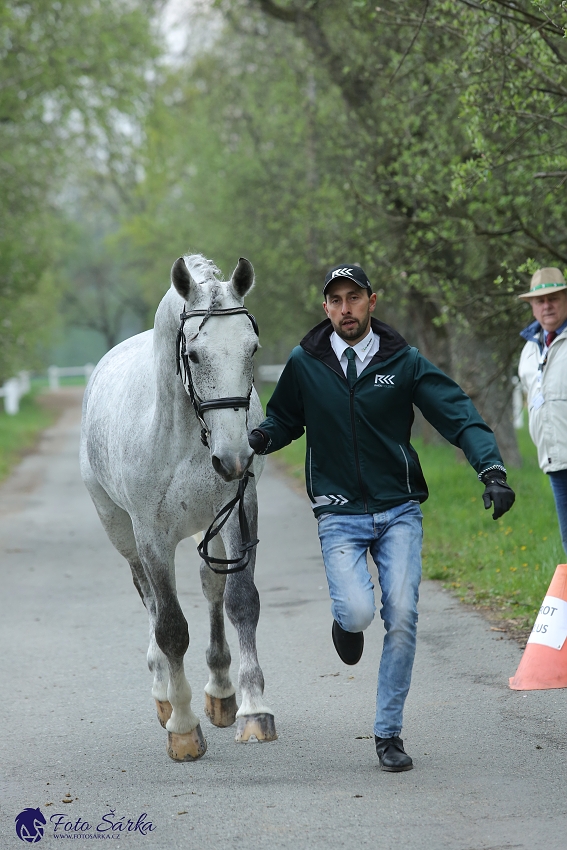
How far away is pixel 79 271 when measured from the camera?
67.4 m

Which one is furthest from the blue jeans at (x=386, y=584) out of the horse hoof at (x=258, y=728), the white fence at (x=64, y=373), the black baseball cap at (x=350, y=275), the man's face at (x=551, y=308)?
the white fence at (x=64, y=373)

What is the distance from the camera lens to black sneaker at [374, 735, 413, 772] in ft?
15.8

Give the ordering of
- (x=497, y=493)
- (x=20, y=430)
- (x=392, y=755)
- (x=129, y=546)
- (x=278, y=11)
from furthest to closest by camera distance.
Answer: (x=20, y=430), (x=278, y=11), (x=129, y=546), (x=392, y=755), (x=497, y=493)

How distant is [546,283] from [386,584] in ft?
10.1

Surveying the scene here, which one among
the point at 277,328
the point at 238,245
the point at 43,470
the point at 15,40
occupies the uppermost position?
the point at 15,40

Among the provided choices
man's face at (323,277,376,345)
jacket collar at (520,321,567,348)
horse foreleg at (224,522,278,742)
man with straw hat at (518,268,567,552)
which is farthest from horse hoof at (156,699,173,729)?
jacket collar at (520,321,567,348)

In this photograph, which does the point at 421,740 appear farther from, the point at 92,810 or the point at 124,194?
the point at 124,194

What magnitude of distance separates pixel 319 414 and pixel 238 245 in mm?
24899

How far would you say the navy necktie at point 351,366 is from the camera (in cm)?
506

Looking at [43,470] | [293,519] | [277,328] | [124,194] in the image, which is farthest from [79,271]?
[293,519]

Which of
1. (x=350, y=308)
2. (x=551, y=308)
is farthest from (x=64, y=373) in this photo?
(x=350, y=308)

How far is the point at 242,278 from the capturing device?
494 centimetres

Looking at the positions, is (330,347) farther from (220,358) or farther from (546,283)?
(546,283)

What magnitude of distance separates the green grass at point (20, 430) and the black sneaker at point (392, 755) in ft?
53.3
